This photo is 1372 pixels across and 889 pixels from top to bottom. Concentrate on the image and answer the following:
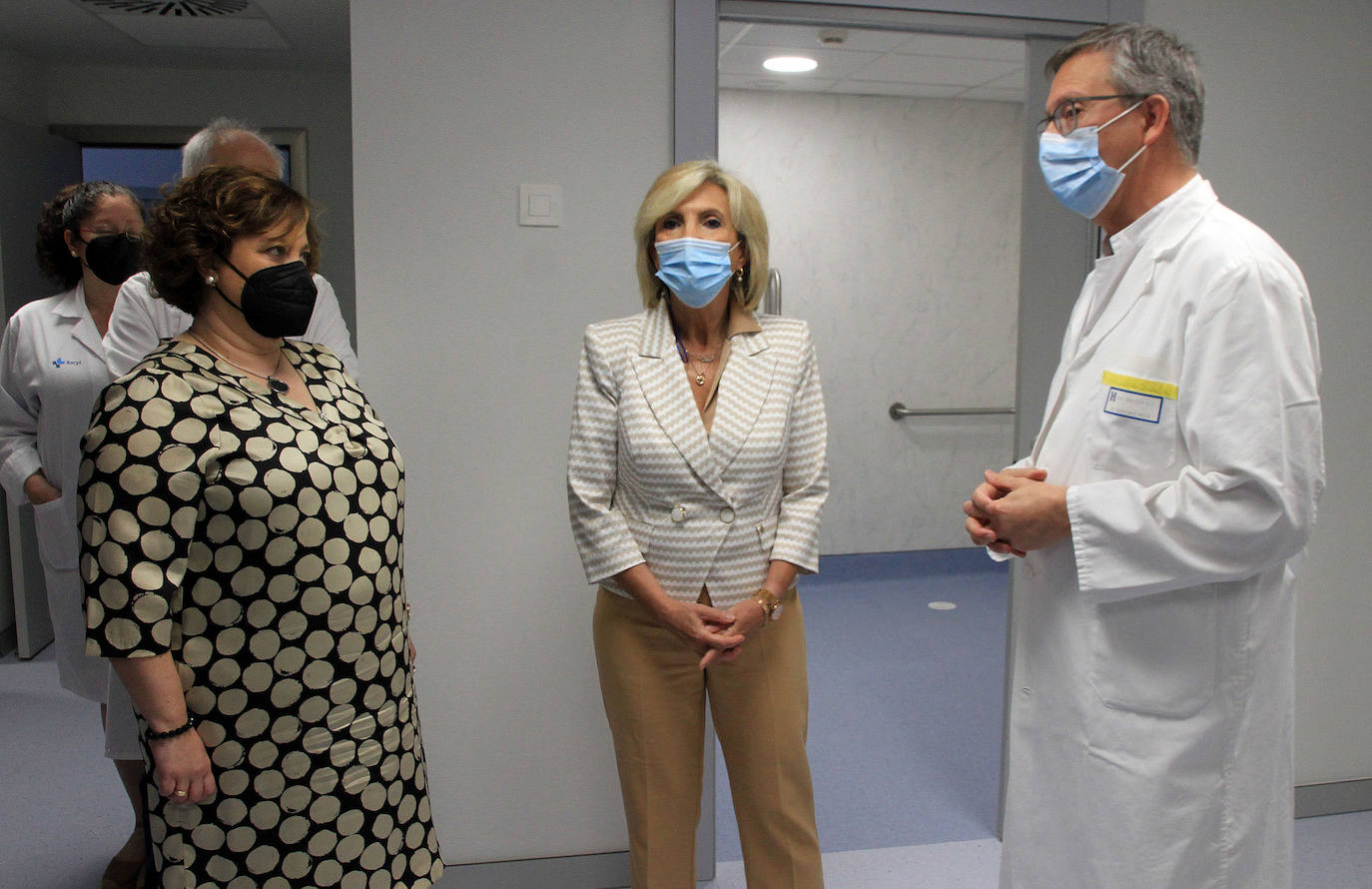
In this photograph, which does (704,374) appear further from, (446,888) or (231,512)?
(446,888)

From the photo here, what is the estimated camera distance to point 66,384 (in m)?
2.44

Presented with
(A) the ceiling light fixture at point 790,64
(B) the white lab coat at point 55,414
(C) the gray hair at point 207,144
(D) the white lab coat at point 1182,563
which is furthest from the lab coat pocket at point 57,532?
(A) the ceiling light fixture at point 790,64

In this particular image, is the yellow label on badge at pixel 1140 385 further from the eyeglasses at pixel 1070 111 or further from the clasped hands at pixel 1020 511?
the eyeglasses at pixel 1070 111

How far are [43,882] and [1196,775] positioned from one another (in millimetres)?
2566

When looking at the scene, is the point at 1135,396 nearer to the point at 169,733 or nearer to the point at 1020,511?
the point at 1020,511

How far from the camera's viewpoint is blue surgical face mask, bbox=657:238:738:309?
1.71 m

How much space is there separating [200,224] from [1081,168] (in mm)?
1280

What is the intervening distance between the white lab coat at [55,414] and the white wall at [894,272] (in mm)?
3215

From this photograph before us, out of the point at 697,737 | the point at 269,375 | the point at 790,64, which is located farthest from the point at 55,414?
the point at 790,64

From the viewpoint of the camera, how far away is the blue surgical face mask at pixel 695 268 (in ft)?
5.59

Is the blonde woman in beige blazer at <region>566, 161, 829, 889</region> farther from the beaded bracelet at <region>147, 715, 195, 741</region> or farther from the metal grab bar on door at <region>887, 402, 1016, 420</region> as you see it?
the metal grab bar on door at <region>887, 402, 1016, 420</region>

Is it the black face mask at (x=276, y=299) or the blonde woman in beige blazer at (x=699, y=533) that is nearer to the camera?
the black face mask at (x=276, y=299)

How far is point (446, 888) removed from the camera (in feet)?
7.55

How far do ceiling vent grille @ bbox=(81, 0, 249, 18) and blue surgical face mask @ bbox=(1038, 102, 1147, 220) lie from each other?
3.37 meters
